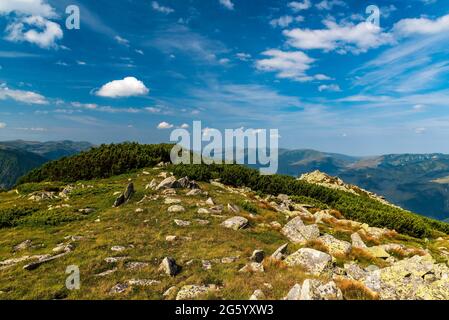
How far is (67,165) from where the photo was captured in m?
52.5

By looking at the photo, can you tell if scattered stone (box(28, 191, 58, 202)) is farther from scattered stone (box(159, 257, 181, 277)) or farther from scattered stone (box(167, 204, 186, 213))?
scattered stone (box(159, 257, 181, 277))

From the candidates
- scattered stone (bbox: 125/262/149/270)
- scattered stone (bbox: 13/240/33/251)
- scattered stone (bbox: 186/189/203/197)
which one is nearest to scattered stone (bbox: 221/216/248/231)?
scattered stone (bbox: 125/262/149/270)

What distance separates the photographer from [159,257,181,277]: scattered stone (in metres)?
15.3

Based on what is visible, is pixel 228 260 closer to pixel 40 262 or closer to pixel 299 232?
pixel 299 232

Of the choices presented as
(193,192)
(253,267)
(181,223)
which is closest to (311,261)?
(253,267)

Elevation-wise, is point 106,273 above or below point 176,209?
below

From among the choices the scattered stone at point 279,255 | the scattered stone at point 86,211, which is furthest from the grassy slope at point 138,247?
the scattered stone at point 279,255

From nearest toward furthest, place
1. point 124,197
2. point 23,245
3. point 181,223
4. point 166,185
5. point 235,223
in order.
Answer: point 23,245 → point 181,223 → point 235,223 → point 124,197 → point 166,185

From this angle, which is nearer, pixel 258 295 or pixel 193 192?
pixel 258 295

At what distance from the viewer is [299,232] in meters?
23.3

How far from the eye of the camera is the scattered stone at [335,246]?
787 inches

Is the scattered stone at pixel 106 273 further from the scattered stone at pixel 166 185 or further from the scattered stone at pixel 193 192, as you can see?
the scattered stone at pixel 166 185

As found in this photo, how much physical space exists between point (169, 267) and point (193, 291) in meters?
2.68
